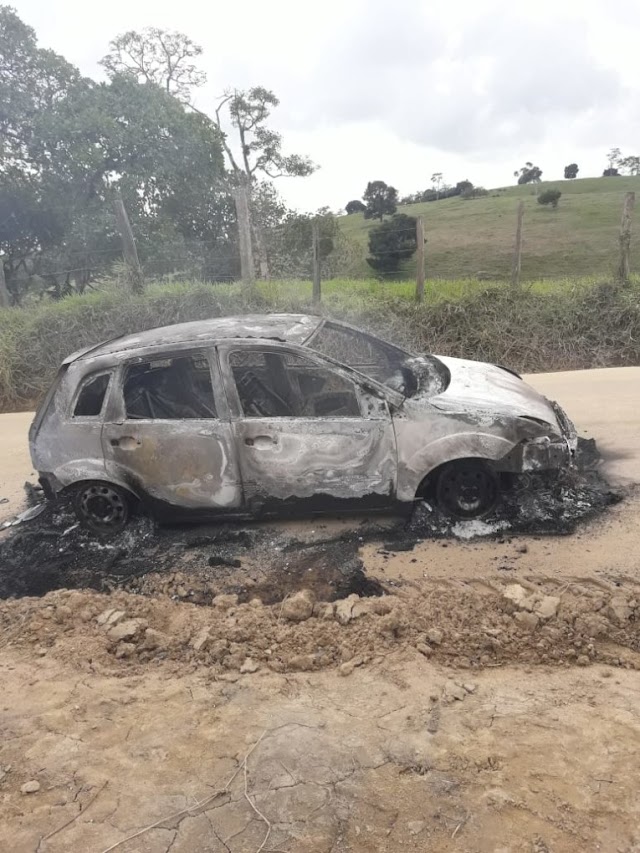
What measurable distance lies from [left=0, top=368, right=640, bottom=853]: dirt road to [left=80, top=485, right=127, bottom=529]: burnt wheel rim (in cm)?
76

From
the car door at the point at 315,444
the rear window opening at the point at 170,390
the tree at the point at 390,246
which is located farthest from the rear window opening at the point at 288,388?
the tree at the point at 390,246

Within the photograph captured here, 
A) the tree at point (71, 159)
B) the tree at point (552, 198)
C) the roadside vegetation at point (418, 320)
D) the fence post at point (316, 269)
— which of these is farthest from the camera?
the tree at point (552, 198)

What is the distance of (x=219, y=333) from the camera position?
4586 millimetres

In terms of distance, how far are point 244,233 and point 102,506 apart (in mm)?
7494

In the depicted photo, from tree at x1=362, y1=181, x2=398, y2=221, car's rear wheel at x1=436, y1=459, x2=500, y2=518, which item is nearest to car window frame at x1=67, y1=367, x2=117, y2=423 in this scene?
car's rear wheel at x1=436, y1=459, x2=500, y2=518

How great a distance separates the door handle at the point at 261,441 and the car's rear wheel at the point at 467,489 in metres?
1.28

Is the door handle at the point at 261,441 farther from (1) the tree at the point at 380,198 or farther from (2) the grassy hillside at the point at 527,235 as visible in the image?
(1) the tree at the point at 380,198

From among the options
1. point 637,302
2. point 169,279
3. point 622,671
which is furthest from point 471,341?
point 622,671

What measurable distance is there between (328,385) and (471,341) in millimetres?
6820

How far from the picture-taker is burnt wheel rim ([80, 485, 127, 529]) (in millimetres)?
4703

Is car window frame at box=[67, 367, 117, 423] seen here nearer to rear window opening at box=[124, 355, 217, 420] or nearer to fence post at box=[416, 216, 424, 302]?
rear window opening at box=[124, 355, 217, 420]

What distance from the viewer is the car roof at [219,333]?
455 centimetres

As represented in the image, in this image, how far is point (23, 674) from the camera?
132 inches

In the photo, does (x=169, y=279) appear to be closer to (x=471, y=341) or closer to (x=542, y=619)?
(x=471, y=341)
